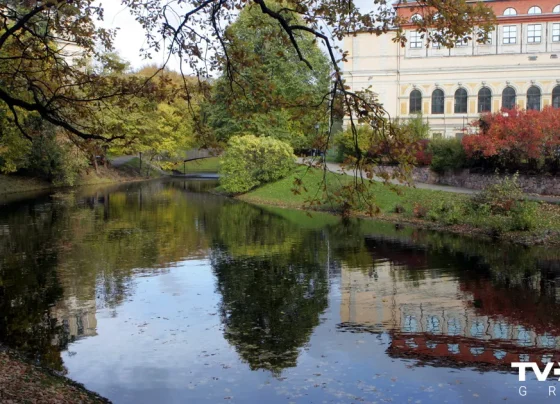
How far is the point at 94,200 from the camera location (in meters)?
39.5

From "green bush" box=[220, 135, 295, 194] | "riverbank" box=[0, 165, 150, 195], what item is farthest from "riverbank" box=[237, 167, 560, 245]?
"riverbank" box=[0, 165, 150, 195]

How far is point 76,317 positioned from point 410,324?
6466 mm

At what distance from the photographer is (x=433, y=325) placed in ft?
38.9

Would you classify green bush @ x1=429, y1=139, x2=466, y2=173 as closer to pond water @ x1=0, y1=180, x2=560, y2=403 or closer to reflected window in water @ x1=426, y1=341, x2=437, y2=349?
pond water @ x1=0, y1=180, x2=560, y2=403

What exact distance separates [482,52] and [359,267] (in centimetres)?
4480

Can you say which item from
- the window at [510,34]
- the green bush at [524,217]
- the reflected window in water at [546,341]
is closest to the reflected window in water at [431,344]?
the reflected window in water at [546,341]

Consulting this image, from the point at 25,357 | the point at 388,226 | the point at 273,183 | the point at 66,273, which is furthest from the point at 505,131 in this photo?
the point at 25,357

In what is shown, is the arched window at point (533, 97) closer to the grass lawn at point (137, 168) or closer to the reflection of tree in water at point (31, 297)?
the grass lawn at point (137, 168)

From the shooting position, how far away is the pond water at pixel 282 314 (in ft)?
29.9

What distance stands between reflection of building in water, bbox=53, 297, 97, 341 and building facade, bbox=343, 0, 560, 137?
151ft

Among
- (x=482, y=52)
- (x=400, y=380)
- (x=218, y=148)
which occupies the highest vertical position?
(x=482, y=52)

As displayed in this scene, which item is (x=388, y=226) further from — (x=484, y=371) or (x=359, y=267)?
(x=484, y=371)

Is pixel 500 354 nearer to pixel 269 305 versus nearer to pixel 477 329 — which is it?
pixel 477 329

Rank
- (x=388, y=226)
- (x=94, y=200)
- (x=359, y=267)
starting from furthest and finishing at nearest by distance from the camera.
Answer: (x=94, y=200) → (x=388, y=226) → (x=359, y=267)
